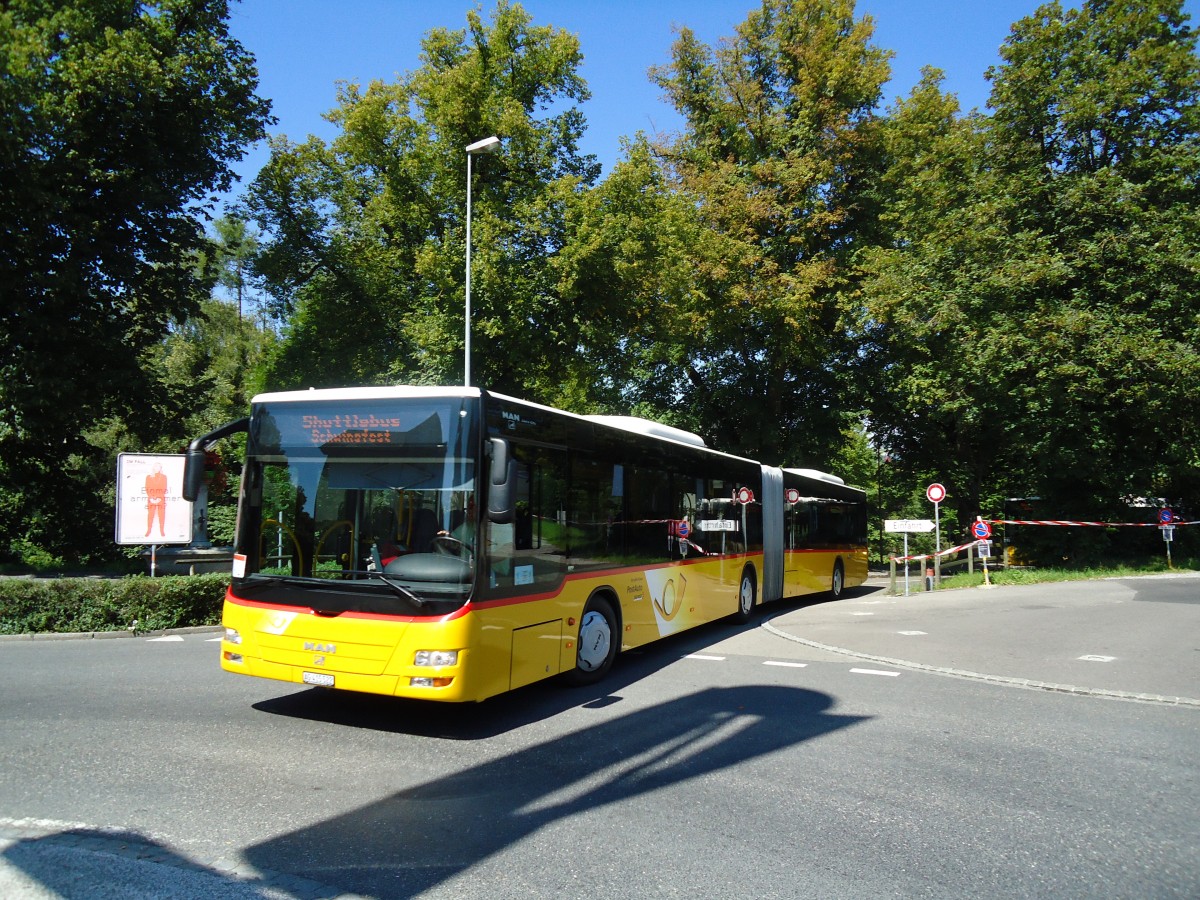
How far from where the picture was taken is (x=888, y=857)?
13.9ft

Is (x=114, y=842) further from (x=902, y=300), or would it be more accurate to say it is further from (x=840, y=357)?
(x=840, y=357)

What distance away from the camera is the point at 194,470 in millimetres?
6828

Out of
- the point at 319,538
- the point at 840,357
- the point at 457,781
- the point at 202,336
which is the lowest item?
the point at 457,781

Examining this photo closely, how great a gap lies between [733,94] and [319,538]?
28599 millimetres

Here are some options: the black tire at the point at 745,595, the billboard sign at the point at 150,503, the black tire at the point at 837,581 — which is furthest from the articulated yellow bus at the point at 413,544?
the black tire at the point at 837,581

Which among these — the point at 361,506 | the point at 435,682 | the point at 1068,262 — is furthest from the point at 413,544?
the point at 1068,262

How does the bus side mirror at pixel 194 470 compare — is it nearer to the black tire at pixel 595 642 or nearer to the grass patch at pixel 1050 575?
the black tire at pixel 595 642

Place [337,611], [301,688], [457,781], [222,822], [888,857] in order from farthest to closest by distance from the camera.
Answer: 1. [301,688]
2. [337,611]
3. [457,781]
4. [222,822]
5. [888,857]

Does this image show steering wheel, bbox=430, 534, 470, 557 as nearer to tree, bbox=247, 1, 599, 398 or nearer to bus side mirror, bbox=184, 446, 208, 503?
bus side mirror, bbox=184, 446, 208, 503

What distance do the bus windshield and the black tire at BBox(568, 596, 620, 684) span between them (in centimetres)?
228

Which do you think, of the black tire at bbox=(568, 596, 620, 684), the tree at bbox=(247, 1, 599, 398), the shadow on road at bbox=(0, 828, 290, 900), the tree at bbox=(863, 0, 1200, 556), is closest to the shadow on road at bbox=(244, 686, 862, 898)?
the shadow on road at bbox=(0, 828, 290, 900)

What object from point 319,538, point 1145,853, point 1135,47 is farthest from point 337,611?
point 1135,47

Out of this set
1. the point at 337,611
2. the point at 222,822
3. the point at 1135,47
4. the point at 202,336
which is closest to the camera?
the point at 222,822

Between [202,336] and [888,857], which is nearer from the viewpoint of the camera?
[888,857]
